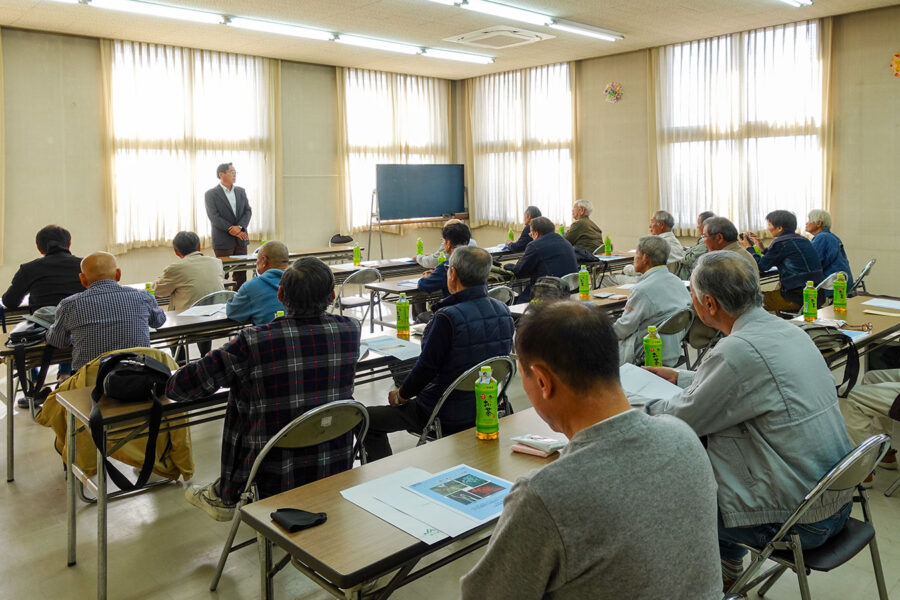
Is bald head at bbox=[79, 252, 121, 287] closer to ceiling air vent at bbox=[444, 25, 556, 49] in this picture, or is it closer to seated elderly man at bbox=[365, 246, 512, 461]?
seated elderly man at bbox=[365, 246, 512, 461]

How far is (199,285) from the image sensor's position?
544 cm

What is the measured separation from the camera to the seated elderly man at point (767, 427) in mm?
2068

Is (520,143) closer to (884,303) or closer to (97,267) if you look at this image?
(884,303)

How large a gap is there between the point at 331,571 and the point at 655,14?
302 inches

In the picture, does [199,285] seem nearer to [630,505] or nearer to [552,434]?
[552,434]

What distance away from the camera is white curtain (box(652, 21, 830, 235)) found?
8539 millimetres

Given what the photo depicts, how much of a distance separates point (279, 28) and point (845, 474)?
7.58 metres

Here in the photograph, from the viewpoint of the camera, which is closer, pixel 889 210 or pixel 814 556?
pixel 814 556

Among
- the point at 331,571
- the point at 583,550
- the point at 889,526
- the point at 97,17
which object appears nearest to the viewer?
the point at 583,550

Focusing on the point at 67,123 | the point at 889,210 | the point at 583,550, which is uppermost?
the point at 67,123

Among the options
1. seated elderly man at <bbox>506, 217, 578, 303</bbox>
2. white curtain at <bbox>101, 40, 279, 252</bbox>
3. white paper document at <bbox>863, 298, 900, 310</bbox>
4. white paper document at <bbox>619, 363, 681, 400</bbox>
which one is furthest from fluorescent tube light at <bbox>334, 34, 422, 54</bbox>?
white paper document at <bbox>619, 363, 681, 400</bbox>

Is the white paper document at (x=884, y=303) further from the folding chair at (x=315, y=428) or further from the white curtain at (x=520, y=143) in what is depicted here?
the white curtain at (x=520, y=143)

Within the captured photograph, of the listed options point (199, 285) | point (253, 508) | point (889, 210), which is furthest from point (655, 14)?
point (253, 508)

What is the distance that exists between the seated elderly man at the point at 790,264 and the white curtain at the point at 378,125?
6.61 meters
